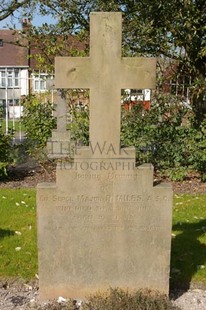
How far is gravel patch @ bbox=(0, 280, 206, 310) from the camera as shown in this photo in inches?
149

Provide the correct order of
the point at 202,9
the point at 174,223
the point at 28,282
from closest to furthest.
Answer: the point at 28,282 < the point at 174,223 < the point at 202,9

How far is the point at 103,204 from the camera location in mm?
3645

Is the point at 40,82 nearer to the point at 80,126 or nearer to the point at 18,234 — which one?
the point at 80,126

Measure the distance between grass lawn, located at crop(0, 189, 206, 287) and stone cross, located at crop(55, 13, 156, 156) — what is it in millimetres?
1668

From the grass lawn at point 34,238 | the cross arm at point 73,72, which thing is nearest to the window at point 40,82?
the grass lawn at point 34,238

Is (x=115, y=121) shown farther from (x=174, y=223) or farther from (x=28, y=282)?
(x=174, y=223)

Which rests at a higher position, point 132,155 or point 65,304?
point 132,155

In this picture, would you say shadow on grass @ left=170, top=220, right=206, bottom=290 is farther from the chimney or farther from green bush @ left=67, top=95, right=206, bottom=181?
the chimney

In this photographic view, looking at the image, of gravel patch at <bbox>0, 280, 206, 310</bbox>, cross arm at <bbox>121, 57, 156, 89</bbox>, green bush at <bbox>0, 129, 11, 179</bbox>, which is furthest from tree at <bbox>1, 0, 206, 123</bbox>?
gravel patch at <bbox>0, 280, 206, 310</bbox>

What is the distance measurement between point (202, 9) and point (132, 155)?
19.6ft

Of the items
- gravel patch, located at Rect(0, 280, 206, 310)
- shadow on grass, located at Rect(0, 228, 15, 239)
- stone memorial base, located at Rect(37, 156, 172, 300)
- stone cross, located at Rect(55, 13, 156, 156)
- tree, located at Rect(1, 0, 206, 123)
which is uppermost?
tree, located at Rect(1, 0, 206, 123)

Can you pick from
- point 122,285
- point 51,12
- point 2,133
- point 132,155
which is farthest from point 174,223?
point 51,12

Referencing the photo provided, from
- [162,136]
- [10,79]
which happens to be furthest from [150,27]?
[10,79]

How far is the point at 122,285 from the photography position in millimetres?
3801
